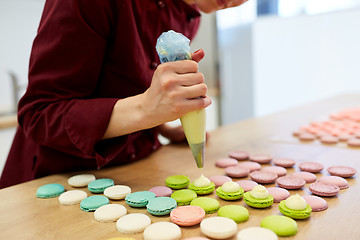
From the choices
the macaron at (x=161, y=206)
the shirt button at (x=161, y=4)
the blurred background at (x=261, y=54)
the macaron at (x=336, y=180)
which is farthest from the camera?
the blurred background at (x=261, y=54)

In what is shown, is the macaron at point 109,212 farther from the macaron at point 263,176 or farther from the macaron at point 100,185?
the macaron at point 263,176

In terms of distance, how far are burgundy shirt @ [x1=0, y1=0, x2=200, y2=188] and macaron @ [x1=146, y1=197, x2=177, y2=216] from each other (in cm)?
21

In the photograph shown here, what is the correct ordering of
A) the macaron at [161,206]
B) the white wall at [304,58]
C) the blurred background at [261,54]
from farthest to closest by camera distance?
the white wall at [304,58] < the blurred background at [261,54] < the macaron at [161,206]

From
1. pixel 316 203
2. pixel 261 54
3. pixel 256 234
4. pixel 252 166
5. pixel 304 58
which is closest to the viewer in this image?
pixel 256 234

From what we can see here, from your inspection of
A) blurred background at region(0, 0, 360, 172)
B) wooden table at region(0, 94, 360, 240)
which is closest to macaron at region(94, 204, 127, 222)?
wooden table at region(0, 94, 360, 240)

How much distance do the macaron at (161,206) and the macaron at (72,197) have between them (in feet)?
0.48

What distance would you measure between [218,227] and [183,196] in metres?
0.15

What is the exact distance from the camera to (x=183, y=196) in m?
0.64

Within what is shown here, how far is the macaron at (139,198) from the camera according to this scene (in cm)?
61

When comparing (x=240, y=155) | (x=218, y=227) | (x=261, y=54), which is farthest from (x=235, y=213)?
(x=261, y=54)

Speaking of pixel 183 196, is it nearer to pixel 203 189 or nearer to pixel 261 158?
pixel 203 189

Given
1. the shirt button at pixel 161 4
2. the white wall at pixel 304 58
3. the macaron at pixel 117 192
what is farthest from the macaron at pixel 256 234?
the white wall at pixel 304 58

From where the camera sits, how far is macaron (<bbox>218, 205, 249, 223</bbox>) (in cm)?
54

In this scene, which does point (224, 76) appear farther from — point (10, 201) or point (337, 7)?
point (10, 201)
